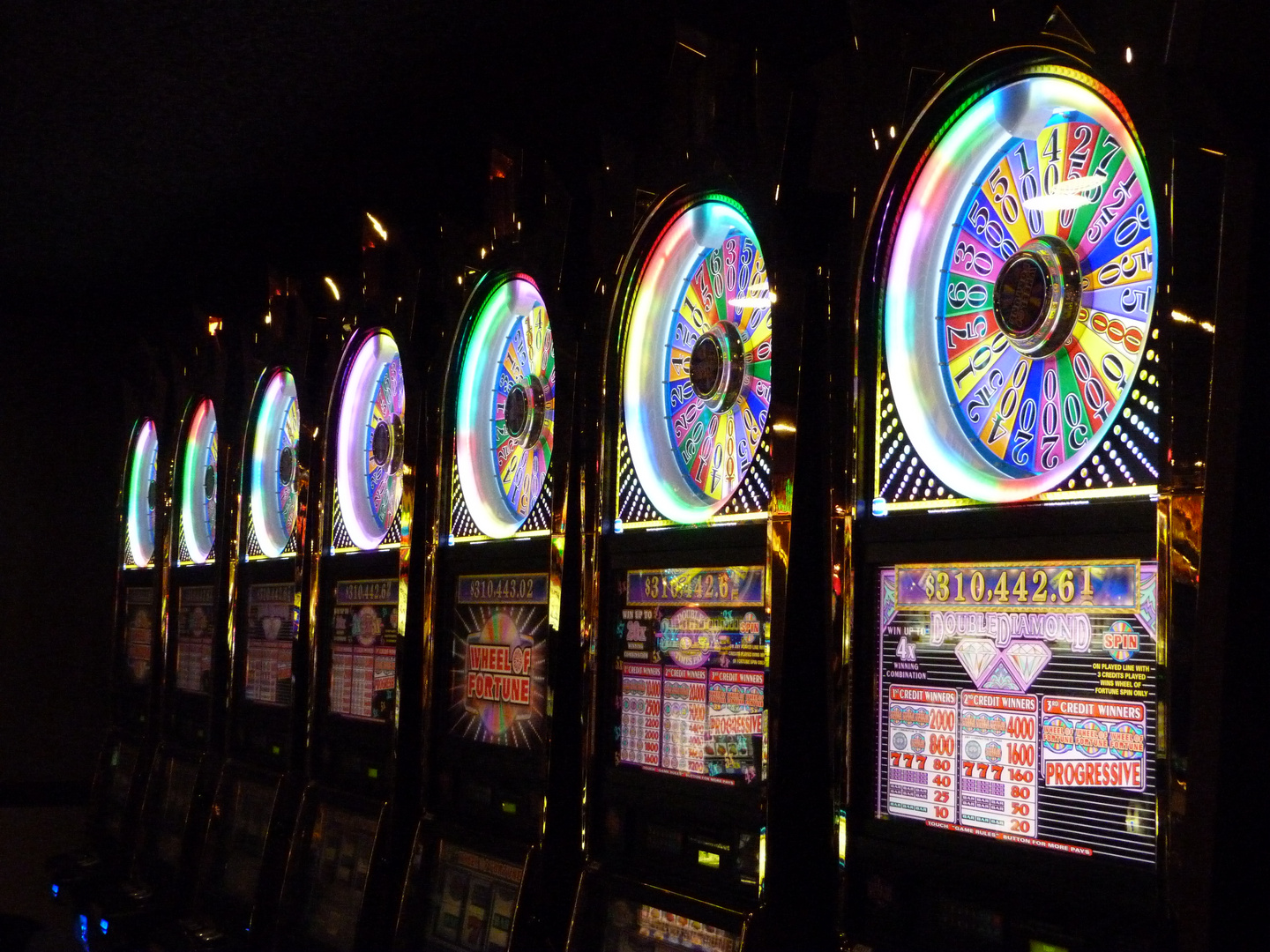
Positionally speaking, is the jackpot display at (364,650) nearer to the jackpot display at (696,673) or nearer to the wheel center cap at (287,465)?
the wheel center cap at (287,465)

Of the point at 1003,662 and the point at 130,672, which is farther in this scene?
the point at 130,672

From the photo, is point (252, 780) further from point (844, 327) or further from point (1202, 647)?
point (1202, 647)

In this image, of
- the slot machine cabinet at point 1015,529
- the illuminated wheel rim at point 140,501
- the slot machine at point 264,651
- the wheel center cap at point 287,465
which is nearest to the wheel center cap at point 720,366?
the slot machine cabinet at point 1015,529

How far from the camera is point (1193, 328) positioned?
159 centimetres

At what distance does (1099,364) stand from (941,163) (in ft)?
1.48

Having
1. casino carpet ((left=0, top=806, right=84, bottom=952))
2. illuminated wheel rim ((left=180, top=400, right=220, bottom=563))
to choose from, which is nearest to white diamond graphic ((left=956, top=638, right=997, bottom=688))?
illuminated wheel rim ((left=180, top=400, right=220, bottom=563))

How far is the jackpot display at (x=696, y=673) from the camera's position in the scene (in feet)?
7.70

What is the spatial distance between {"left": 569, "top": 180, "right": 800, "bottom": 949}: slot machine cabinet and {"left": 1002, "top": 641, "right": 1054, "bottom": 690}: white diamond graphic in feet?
1.71

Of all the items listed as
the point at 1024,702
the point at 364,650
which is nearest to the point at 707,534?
the point at 1024,702

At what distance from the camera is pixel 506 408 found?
11.1 ft

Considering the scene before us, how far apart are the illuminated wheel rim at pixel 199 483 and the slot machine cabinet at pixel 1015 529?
432 cm

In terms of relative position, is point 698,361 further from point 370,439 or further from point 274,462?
point 274,462

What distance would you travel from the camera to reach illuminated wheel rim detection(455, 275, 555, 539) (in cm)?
324

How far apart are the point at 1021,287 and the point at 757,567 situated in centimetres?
72
